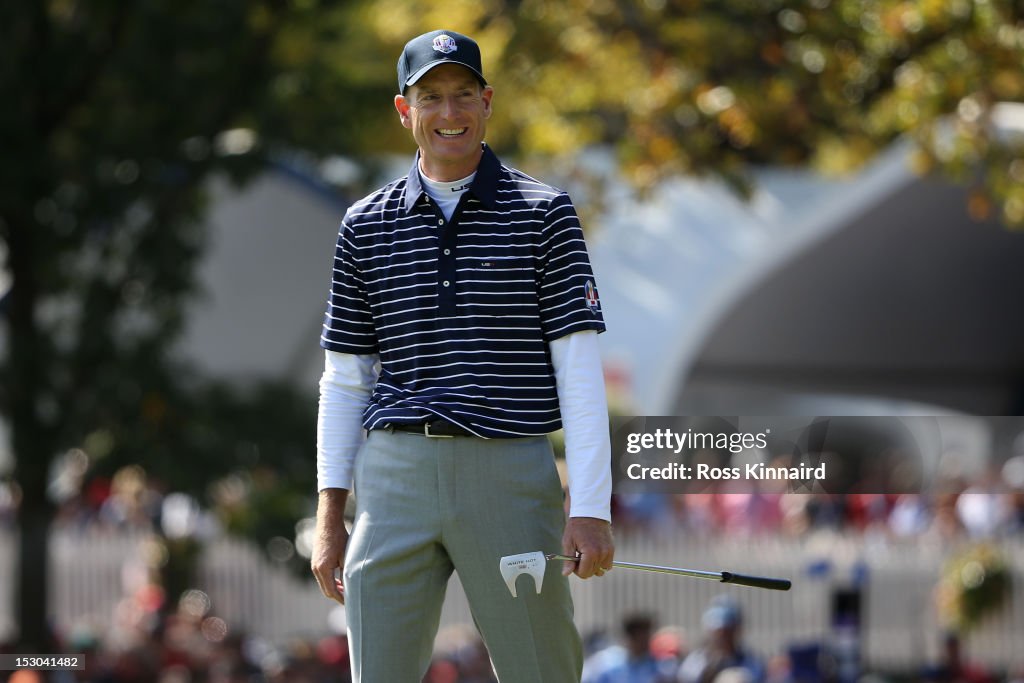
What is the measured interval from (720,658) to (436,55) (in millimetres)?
6706

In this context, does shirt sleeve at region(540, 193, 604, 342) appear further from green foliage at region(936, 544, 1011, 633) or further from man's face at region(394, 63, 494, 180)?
green foliage at region(936, 544, 1011, 633)

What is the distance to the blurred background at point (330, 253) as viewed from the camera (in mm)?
9211

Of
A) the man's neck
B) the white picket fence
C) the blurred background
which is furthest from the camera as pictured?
the white picket fence

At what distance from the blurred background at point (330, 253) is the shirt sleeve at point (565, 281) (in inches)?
160

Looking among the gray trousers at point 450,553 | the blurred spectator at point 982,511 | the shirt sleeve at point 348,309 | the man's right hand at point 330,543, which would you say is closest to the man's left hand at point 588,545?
the gray trousers at point 450,553

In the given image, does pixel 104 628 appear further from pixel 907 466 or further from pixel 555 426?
pixel 555 426

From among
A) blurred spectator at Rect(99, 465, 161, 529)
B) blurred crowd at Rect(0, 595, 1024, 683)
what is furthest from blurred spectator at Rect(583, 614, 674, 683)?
blurred spectator at Rect(99, 465, 161, 529)

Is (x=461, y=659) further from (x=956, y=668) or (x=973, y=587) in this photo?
(x=973, y=587)

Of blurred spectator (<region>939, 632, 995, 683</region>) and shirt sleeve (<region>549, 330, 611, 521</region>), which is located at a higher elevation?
shirt sleeve (<region>549, 330, 611, 521</region>)

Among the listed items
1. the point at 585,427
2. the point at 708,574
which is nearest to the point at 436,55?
the point at 585,427

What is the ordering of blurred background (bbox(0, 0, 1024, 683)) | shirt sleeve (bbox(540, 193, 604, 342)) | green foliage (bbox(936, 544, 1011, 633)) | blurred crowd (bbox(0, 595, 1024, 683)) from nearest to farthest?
shirt sleeve (bbox(540, 193, 604, 342)) < blurred background (bbox(0, 0, 1024, 683)) < blurred crowd (bbox(0, 595, 1024, 683)) < green foliage (bbox(936, 544, 1011, 633))

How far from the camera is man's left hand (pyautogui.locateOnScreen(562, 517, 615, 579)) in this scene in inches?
138

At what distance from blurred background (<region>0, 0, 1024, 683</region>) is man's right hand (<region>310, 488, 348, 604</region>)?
3.66 meters

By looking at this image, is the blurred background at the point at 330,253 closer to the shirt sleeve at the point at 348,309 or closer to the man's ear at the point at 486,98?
the shirt sleeve at the point at 348,309
